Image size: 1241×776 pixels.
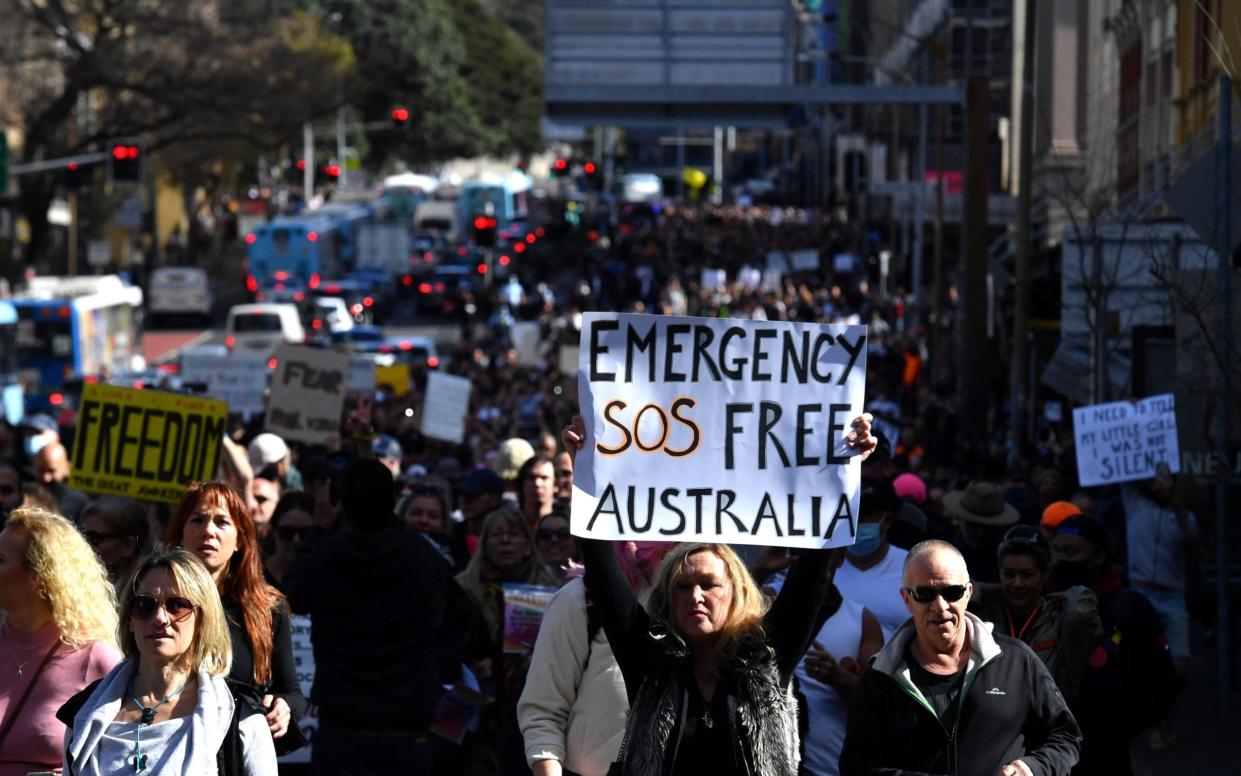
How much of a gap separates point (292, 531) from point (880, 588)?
299 centimetres

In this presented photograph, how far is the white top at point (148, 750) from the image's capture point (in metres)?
5.57

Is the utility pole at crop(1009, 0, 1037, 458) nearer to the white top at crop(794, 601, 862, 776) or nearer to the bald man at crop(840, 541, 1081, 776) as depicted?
the white top at crop(794, 601, 862, 776)

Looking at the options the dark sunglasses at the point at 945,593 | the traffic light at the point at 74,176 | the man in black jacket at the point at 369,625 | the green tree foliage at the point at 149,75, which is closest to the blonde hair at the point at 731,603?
the dark sunglasses at the point at 945,593

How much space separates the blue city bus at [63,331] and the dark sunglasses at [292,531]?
1182 inches

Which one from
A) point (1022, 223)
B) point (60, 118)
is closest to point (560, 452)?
point (1022, 223)

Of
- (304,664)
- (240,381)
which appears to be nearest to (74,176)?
(240,381)

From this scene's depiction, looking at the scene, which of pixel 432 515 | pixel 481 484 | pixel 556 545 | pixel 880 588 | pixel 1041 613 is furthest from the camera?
pixel 481 484

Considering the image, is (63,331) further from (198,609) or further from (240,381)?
(198,609)

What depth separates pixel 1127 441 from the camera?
13516mm

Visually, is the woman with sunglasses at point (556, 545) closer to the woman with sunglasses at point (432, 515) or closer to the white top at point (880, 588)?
the woman with sunglasses at point (432, 515)

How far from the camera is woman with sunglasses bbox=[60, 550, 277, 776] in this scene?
18.3 ft

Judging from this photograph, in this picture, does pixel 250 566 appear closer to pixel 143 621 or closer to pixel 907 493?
pixel 143 621

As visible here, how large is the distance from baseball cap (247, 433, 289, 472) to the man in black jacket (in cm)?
512

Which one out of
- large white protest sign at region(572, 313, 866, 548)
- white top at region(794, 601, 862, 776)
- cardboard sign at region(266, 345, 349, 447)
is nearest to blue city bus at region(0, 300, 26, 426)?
cardboard sign at region(266, 345, 349, 447)
